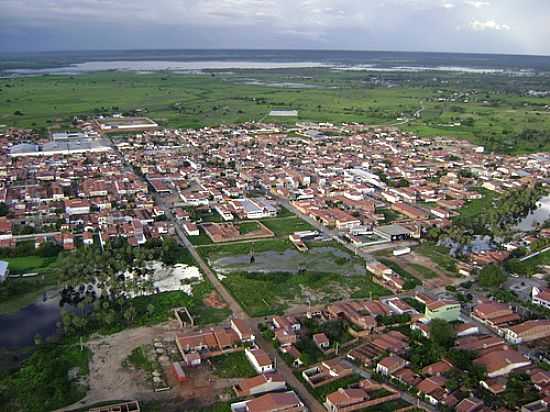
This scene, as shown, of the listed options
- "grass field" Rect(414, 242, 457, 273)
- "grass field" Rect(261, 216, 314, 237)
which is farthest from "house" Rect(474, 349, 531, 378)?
"grass field" Rect(261, 216, 314, 237)

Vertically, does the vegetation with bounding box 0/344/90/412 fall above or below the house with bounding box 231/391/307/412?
below

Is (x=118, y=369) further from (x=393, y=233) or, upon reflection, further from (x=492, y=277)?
(x=393, y=233)

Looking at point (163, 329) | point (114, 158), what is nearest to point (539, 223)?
point (163, 329)

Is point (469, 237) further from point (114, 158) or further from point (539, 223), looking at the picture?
point (114, 158)

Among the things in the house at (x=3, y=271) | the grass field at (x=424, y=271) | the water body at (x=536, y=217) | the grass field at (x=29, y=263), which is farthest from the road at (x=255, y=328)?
the water body at (x=536, y=217)

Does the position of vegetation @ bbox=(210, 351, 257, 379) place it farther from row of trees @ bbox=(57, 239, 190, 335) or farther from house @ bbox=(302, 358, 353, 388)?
row of trees @ bbox=(57, 239, 190, 335)

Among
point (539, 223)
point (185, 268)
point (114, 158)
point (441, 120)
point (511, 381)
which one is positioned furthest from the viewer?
point (441, 120)
